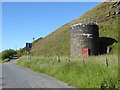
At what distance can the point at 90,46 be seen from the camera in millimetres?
30938

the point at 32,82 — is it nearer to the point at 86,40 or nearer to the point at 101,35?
the point at 86,40

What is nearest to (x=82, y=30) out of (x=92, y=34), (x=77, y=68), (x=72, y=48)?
(x=92, y=34)

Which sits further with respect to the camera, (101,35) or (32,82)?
(101,35)

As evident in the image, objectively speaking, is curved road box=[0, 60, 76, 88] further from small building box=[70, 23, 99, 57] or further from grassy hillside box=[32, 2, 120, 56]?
grassy hillside box=[32, 2, 120, 56]

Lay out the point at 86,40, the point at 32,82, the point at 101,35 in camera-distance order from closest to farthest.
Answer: the point at 32,82 < the point at 86,40 < the point at 101,35

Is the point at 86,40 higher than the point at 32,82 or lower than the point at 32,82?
higher

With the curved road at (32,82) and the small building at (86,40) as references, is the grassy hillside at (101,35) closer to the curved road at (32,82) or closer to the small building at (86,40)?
the small building at (86,40)

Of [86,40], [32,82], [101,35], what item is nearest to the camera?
[32,82]

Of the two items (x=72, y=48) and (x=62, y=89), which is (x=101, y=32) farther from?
(x=62, y=89)

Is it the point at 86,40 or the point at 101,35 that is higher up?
the point at 101,35

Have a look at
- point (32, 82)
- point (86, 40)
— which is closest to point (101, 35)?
point (86, 40)

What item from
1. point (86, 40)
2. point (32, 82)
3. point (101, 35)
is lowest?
point (32, 82)

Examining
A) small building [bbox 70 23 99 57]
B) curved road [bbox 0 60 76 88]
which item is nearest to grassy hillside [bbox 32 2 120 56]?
small building [bbox 70 23 99 57]

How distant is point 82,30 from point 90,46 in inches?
120
